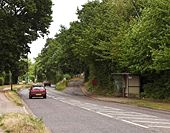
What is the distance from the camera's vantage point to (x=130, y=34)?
146 ft

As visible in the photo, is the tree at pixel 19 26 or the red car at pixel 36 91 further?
the tree at pixel 19 26

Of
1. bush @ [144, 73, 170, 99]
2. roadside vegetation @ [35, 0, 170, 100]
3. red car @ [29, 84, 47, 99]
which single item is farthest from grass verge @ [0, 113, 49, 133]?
red car @ [29, 84, 47, 99]

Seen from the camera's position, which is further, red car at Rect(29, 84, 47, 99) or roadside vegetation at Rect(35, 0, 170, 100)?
red car at Rect(29, 84, 47, 99)

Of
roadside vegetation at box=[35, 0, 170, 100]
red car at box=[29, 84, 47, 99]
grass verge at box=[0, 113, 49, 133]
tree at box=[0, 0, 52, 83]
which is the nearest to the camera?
grass verge at box=[0, 113, 49, 133]

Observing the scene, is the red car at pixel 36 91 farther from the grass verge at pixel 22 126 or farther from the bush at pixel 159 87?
the grass verge at pixel 22 126

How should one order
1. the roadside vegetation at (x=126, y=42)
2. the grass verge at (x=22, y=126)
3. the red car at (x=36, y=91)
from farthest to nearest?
the red car at (x=36, y=91), the roadside vegetation at (x=126, y=42), the grass verge at (x=22, y=126)

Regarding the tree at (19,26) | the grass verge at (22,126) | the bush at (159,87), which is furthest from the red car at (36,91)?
the grass verge at (22,126)

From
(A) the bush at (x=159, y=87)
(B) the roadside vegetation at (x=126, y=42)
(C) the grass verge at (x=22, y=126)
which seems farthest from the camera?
(A) the bush at (x=159, y=87)

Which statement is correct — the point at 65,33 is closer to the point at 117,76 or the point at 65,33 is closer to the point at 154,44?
the point at 117,76

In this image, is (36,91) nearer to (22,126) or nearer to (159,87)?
(159,87)

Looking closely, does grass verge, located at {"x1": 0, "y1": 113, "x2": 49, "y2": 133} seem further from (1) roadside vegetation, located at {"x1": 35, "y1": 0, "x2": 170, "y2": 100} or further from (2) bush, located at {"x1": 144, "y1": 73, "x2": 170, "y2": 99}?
(2) bush, located at {"x1": 144, "y1": 73, "x2": 170, "y2": 99}

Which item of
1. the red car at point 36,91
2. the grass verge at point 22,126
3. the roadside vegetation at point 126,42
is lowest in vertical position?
the grass verge at point 22,126

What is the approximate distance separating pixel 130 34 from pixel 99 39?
11872 millimetres

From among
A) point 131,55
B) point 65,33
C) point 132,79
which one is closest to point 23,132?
point 131,55
